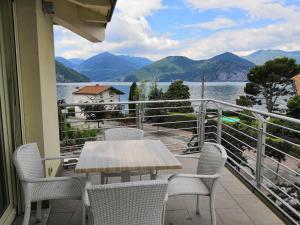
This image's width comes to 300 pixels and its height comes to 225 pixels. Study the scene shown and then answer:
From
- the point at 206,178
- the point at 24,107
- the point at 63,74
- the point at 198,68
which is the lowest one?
the point at 206,178

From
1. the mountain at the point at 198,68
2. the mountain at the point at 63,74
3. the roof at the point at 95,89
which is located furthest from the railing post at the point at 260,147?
the mountain at the point at 198,68

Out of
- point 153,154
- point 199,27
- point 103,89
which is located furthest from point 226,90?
point 153,154

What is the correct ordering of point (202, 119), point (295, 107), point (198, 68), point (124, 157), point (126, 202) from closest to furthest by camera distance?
point (126, 202) → point (124, 157) → point (202, 119) → point (295, 107) → point (198, 68)

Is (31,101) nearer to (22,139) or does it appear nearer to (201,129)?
(22,139)

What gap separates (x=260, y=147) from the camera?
3301mm

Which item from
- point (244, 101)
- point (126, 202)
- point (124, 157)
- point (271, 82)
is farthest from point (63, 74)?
point (271, 82)

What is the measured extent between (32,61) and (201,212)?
2298 millimetres

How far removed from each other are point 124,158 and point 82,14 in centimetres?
288

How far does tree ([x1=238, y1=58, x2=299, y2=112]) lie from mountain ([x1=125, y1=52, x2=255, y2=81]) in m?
1.38

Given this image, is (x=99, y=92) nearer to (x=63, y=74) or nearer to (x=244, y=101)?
(x=63, y=74)

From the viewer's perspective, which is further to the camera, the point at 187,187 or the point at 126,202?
the point at 187,187

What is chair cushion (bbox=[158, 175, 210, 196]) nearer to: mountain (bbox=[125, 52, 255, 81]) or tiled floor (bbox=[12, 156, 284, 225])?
tiled floor (bbox=[12, 156, 284, 225])

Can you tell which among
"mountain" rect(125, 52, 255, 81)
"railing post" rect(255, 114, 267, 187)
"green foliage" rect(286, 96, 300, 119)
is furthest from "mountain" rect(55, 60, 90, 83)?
"green foliage" rect(286, 96, 300, 119)

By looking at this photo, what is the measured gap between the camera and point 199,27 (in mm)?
41625
